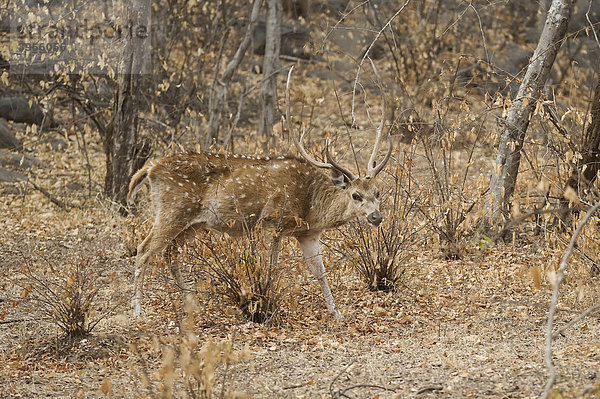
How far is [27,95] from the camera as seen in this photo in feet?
58.3

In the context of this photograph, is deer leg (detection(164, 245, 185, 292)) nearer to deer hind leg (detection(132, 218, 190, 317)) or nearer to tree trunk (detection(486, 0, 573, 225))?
deer hind leg (detection(132, 218, 190, 317))

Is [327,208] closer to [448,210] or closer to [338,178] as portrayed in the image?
[338,178]

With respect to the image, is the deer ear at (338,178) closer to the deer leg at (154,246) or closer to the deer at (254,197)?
the deer at (254,197)

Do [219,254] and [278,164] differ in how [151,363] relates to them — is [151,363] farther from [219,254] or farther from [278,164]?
[278,164]

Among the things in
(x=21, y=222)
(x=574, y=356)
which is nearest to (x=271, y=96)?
(x=21, y=222)

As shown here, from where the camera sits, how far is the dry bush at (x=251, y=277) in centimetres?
710

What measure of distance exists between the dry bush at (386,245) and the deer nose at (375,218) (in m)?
0.79

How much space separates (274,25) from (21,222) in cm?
607

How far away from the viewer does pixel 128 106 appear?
1171 cm

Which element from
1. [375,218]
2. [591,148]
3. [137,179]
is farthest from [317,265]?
[591,148]

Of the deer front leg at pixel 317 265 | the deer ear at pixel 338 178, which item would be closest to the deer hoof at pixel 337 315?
the deer front leg at pixel 317 265

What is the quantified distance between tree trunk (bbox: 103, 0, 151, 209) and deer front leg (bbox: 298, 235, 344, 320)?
192 inches

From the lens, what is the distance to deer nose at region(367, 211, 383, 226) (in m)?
7.25

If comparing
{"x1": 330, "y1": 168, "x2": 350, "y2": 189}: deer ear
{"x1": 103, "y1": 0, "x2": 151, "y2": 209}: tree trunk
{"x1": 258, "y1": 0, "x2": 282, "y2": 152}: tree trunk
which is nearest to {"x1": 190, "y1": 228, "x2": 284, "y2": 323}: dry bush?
{"x1": 330, "y1": 168, "x2": 350, "y2": 189}: deer ear
